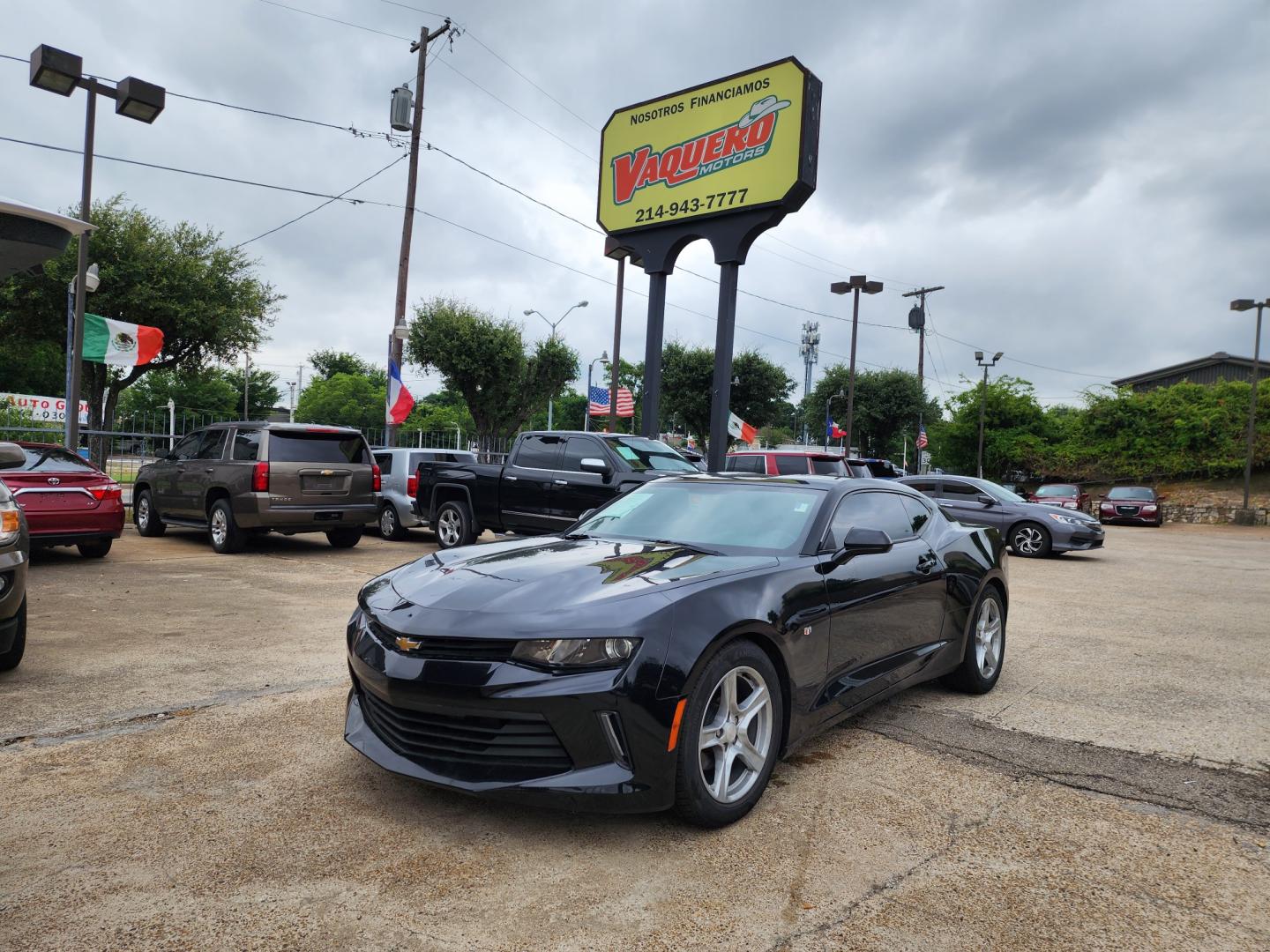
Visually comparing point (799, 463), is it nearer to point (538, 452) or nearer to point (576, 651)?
point (538, 452)

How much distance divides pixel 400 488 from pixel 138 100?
6.93 metres

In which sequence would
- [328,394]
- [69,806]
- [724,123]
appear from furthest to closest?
[328,394]
[724,123]
[69,806]

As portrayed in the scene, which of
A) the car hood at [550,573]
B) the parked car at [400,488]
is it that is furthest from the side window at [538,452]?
the car hood at [550,573]

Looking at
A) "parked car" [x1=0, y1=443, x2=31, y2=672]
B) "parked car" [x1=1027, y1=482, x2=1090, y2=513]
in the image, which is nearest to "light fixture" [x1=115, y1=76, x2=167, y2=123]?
"parked car" [x1=0, y1=443, x2=31, y2=672]

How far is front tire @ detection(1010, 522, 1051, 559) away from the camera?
14883mm

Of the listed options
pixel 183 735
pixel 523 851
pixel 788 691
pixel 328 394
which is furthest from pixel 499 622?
pixel 328 394

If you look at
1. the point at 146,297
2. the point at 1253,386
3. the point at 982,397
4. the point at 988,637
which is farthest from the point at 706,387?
the point at 988,637

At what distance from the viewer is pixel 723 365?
48.2ft

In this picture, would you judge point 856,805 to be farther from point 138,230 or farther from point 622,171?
point 138,230

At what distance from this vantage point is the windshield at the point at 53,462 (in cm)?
922

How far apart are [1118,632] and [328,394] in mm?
88350

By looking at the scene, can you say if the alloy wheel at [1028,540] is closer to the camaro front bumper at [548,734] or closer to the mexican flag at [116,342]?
the camaro front bumper at [548,734]

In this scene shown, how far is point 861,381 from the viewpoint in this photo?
58344 mm

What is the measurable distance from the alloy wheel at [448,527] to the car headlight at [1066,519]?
10.3 meters
